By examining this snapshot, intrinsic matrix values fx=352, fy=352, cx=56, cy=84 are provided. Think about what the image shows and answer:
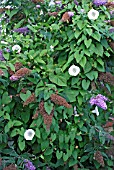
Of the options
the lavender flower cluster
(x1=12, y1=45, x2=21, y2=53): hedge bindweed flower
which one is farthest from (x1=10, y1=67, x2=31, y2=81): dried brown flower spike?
the lavender flower cluster

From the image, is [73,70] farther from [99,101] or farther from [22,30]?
[22,30]

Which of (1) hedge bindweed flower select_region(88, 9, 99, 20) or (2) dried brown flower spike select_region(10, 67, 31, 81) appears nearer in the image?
(2) dried brown flower spike select_region(10, 67, 31, 81)

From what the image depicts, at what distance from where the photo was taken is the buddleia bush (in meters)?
2.35

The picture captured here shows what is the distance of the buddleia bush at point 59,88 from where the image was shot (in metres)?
2.35

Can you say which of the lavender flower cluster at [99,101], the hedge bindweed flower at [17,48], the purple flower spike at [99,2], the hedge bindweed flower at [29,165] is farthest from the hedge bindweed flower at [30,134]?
the purple flower spike at [99,2]

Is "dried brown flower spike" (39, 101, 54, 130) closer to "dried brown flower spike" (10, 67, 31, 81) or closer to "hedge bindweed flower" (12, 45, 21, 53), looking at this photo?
"dried brown flower spike" (10, 67, 31, 81)

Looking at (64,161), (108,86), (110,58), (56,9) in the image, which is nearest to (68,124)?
(64,161)

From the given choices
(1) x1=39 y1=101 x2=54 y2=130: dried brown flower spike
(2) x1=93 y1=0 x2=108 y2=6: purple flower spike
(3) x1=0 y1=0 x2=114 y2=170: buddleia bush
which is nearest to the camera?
(1) x1=39 y1=101 x2=54 y2=130: dried brown flower spike

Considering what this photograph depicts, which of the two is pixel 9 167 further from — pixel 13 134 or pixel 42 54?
pixel 42 54

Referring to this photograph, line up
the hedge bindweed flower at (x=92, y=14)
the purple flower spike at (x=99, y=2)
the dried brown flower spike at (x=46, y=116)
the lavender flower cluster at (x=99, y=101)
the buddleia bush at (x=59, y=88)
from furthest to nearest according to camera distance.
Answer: the purple flower spike at (x=99, y=2), the hedge bindweed flower at (x=92, y=14), the lavender flower cluster at (x=99, y=101), the buddleia bush at (x=59, y=88), the dried brown flower spike at (x=46, y=116)

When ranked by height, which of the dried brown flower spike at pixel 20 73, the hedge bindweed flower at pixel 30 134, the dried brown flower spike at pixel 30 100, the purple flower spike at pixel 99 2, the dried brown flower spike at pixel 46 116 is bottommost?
the hedge bindweed flower at pixel 30 134

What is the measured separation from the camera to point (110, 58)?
9.00ft

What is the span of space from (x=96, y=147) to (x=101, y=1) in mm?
1107

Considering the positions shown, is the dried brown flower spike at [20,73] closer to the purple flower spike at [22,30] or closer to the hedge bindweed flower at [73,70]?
the hedge bindweed flower at [73,70]
